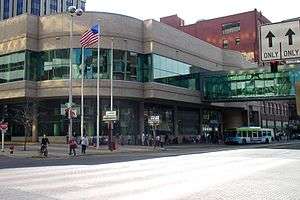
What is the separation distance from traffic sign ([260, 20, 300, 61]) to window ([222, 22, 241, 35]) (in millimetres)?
100288

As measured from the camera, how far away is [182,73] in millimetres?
65875

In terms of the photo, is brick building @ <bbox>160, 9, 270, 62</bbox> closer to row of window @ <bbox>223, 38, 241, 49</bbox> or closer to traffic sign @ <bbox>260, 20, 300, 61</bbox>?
row of window @ <bbox>223, 38, 241, 49</bbox>

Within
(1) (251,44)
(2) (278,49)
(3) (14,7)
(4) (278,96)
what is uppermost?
(3) (14,7)

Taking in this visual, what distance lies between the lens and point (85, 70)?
54.2m

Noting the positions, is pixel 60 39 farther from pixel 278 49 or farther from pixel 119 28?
pixel 278 49

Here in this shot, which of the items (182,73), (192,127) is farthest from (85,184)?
(192,127)

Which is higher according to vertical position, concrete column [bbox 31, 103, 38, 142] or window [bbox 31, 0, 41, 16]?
window [bbox 31, 0, 41, 16]

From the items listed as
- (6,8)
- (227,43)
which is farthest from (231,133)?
(6,8)

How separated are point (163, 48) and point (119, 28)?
22.9ft

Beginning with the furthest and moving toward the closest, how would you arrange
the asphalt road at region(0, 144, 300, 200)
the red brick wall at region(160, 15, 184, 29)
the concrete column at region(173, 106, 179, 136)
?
the red brick wall at region(160, 15, 184, 29)
the concrete column at region(173, 106, 179, 136)
the asphalt road at region(0, 144, 300, 200)

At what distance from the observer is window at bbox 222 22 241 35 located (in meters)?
107

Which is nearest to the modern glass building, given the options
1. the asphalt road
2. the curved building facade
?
the curved building facade

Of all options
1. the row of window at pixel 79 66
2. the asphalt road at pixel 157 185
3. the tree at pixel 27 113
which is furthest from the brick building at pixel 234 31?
the asphalt road at pixel 157 185

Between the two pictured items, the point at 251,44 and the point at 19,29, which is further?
the point at 251,44
